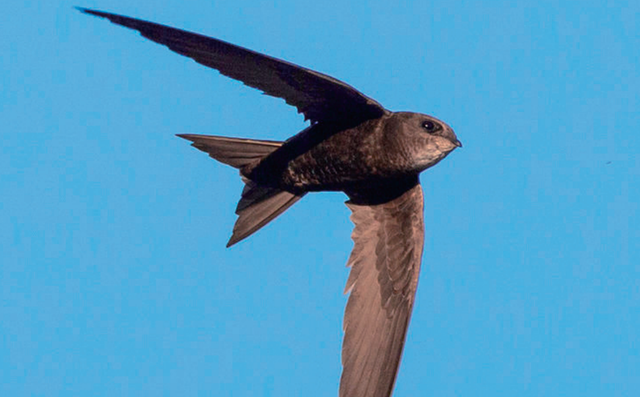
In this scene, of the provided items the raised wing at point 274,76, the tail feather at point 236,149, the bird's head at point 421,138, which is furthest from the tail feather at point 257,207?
the bird's head at point 421,138

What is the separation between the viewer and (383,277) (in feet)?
20.0

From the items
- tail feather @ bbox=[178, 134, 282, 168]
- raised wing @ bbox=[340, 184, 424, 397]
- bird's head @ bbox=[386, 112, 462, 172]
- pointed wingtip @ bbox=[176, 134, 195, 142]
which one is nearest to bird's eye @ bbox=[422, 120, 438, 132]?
bird's head @ bbox=[386, 112, 462, 172]

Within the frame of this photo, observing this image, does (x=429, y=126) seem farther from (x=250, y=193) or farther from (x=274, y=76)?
(x=250, y=193)

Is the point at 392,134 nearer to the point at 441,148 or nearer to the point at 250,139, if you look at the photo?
the point at 441,148

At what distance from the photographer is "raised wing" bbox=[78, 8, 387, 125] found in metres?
4.61

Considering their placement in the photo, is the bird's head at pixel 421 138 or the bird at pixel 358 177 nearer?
the bird at pixel 358 177

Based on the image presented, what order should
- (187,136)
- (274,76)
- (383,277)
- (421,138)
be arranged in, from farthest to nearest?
(383,277), (187,136), (421,138), (274,76)

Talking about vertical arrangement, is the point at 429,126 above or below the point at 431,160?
above

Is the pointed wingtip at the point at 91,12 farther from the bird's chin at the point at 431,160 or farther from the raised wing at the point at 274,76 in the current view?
the bird's chin at the point at 431,160

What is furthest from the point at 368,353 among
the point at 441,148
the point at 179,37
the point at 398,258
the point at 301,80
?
the point at 179,37

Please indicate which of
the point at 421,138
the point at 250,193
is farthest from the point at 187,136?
the point at 421,138

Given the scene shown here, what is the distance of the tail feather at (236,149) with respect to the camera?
19.1 feet

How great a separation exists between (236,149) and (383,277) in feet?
3.65

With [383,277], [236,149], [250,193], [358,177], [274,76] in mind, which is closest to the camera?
[274,76]
